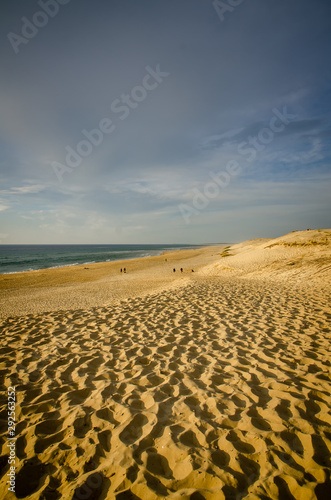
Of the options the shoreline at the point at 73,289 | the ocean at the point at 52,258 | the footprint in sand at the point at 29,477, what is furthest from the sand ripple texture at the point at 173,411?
the ocean at the point at 52,258

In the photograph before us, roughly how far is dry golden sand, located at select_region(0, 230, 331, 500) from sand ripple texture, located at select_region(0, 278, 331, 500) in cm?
2

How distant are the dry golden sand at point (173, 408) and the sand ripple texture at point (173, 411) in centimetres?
2

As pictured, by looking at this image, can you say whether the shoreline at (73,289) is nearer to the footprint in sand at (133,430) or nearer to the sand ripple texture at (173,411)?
the sand ripple texture at (173,411)

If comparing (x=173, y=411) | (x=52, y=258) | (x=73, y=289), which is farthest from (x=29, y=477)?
(x=52, y=258)

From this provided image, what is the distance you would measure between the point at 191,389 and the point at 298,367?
2436mm

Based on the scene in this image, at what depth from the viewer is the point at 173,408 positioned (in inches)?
138

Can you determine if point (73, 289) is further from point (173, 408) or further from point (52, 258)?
point (52, 258)

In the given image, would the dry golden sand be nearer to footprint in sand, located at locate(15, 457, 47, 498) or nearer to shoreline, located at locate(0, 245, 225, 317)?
footprint in sand, located at locate(15, 457, 47, 498)

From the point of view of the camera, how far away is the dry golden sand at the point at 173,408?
8.00ft

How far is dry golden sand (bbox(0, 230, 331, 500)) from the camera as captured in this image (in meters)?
2.44

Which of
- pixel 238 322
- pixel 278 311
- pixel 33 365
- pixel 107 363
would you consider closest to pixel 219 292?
pixel 278 311

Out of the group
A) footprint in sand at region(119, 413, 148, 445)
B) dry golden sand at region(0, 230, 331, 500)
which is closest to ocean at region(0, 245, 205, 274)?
dry golden sand at region(0, 230, 331, 500)

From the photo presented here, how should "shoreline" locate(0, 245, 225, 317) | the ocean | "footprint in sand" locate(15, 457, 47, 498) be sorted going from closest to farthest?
"footprint in sand" locate(15, 457, 47, 498), "shoreline" locate(0, 245, 225, 317), the ocean

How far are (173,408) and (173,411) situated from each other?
0.19 ft
